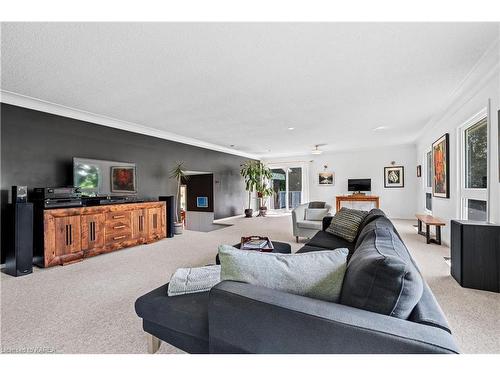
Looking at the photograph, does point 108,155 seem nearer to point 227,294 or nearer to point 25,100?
point 25,100

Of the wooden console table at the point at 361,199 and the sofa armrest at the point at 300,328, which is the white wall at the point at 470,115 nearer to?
the wooden console table at the point at 361,199

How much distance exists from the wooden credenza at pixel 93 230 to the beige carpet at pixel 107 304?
0.19m

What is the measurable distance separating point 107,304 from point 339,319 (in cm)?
222

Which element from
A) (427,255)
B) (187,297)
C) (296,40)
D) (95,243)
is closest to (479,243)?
(427,255)

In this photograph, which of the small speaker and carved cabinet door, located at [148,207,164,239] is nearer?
the small speaker

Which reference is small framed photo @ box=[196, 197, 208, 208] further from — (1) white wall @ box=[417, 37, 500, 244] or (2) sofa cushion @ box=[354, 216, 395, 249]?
(1) white wall @ box=[417, 37, 500, 244]

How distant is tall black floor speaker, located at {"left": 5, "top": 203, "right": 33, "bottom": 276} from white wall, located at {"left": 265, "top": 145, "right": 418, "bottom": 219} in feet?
26.5

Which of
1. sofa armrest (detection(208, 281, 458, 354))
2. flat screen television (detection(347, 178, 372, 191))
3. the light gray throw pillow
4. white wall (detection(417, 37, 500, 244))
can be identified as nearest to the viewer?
sofa armrest (detection(208, 281, 458, 354))

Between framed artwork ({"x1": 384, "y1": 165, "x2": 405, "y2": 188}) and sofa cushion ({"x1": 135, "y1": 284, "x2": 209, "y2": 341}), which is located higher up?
framed artwork ({"x1": 384, "y1": 165, "x2": 405, "y2": 188})

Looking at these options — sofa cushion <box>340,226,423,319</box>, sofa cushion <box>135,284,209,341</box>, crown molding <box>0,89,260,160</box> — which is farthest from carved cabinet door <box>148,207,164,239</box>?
sofa cushion <box>340,226,423,319</box>

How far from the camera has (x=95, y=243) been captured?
3662 millimetres

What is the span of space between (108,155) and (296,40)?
3972 millimetres

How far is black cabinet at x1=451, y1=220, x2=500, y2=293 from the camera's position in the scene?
244 centimetres

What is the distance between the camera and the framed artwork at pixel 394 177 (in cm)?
775
